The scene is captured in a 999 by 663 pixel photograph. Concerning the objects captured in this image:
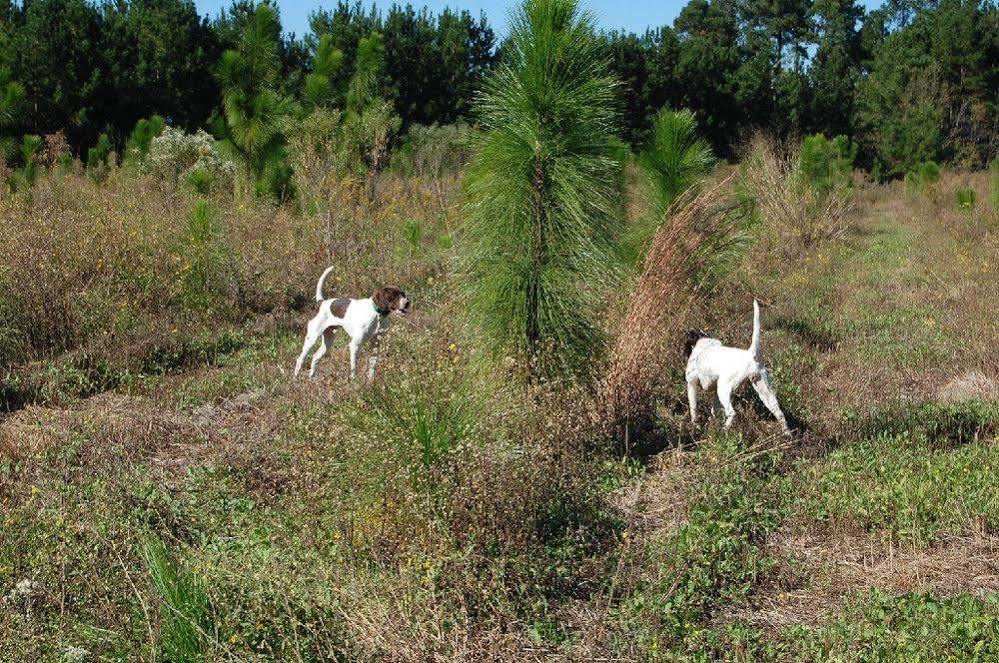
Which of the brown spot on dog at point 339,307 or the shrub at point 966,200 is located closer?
the brown spot on dog at point 339,307

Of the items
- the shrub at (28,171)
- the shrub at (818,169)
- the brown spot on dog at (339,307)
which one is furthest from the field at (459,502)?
the shrub at (818,169)

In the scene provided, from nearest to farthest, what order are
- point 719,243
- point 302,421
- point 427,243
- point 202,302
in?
point 302,421 → point 719,243 → point 202,302 → point 427,243

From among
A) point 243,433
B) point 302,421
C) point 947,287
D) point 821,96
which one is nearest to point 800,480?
point 302,421

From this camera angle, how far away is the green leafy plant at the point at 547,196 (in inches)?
262

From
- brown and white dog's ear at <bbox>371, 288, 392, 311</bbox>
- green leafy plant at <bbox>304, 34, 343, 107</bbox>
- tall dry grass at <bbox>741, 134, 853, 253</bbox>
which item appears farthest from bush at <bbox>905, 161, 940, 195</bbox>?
brown and white dog's ear at <bbox>371, 288, 392, 311</bbox>

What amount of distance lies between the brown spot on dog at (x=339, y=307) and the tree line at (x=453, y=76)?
11.8 meters

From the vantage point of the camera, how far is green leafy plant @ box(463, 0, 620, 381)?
6648mm

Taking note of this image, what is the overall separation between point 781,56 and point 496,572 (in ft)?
164

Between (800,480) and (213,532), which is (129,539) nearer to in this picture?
(213,532)

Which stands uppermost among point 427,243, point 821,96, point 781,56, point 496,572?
point 781,56

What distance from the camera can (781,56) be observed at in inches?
1971

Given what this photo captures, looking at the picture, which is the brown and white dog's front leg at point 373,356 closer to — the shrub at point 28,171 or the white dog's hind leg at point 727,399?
the white dog's hind leg at point 727,399

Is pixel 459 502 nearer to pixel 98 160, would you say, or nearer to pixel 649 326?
pixel 649 326

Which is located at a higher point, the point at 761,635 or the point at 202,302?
the point at 202,302
